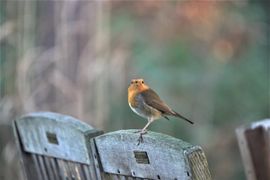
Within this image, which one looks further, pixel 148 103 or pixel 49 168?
pixel 148 103

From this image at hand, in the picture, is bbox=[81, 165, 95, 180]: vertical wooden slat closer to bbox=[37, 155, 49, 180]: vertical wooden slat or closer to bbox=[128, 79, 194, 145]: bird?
bbox=[37, 155, 49, 180]: vertical wooden slat

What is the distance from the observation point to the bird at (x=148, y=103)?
2.30m

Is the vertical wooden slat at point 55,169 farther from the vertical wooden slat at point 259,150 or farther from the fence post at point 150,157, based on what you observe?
the vertical wooden slat at point 259,150

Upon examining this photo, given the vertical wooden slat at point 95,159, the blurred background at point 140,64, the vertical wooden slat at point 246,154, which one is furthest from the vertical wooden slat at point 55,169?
the blurred background at point 140,64

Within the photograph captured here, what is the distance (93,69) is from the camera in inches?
163

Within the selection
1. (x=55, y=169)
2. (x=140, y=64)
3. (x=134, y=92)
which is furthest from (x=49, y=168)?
(x=140, y=64)

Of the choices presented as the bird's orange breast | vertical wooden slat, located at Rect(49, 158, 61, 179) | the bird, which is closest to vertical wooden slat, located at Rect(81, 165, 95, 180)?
vertical wooden slat, located at Rect(49, 158, 61, 179)

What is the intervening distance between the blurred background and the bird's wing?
144 centimetres

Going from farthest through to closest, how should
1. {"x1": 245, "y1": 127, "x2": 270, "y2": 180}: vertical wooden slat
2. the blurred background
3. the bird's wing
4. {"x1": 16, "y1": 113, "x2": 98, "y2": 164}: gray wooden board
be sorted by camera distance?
the blurred background → {"x1": 245, "y1": 127, "x2": 270, "y2": 180}: vertical wooden slat → the bird's wing → {"x1": 16, "y1": 113, "x2": 98, "y2": 164}: gray wooden board

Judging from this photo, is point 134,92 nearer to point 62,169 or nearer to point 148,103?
point 148,103

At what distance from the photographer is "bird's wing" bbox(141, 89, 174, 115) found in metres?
2.28

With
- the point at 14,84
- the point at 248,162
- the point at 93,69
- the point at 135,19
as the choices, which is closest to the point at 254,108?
the point at 135,19

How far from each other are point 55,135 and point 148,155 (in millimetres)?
490

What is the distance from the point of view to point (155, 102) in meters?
2.31
